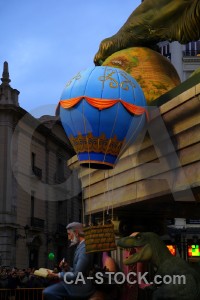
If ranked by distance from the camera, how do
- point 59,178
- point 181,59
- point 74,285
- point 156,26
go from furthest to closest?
point 181,59 → point 59,178 → point 156,26 → point 74,285

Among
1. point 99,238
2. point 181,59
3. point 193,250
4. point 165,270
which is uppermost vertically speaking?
point 181,59

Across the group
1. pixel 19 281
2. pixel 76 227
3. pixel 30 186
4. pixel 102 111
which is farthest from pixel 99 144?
pixel 30 186

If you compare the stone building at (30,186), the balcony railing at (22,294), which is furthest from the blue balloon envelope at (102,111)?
the stone building at (30,186)

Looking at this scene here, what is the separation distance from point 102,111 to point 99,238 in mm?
1731

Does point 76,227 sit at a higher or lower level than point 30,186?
lower

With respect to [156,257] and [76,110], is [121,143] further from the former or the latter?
[156,257]

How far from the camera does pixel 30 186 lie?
111 ft

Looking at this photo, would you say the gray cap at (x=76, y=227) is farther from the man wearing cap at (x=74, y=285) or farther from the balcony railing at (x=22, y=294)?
the balcony railing at (x=22, y=294)

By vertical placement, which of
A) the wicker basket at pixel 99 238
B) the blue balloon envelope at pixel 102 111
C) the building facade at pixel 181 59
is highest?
the building facade at pixel 181 59

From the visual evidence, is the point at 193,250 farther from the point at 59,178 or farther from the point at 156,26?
the point at 59,178

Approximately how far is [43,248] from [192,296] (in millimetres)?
31500

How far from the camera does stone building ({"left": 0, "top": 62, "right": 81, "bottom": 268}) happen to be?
3123cm

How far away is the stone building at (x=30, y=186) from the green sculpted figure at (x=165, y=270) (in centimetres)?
2066

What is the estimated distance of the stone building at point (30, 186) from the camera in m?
31.2
